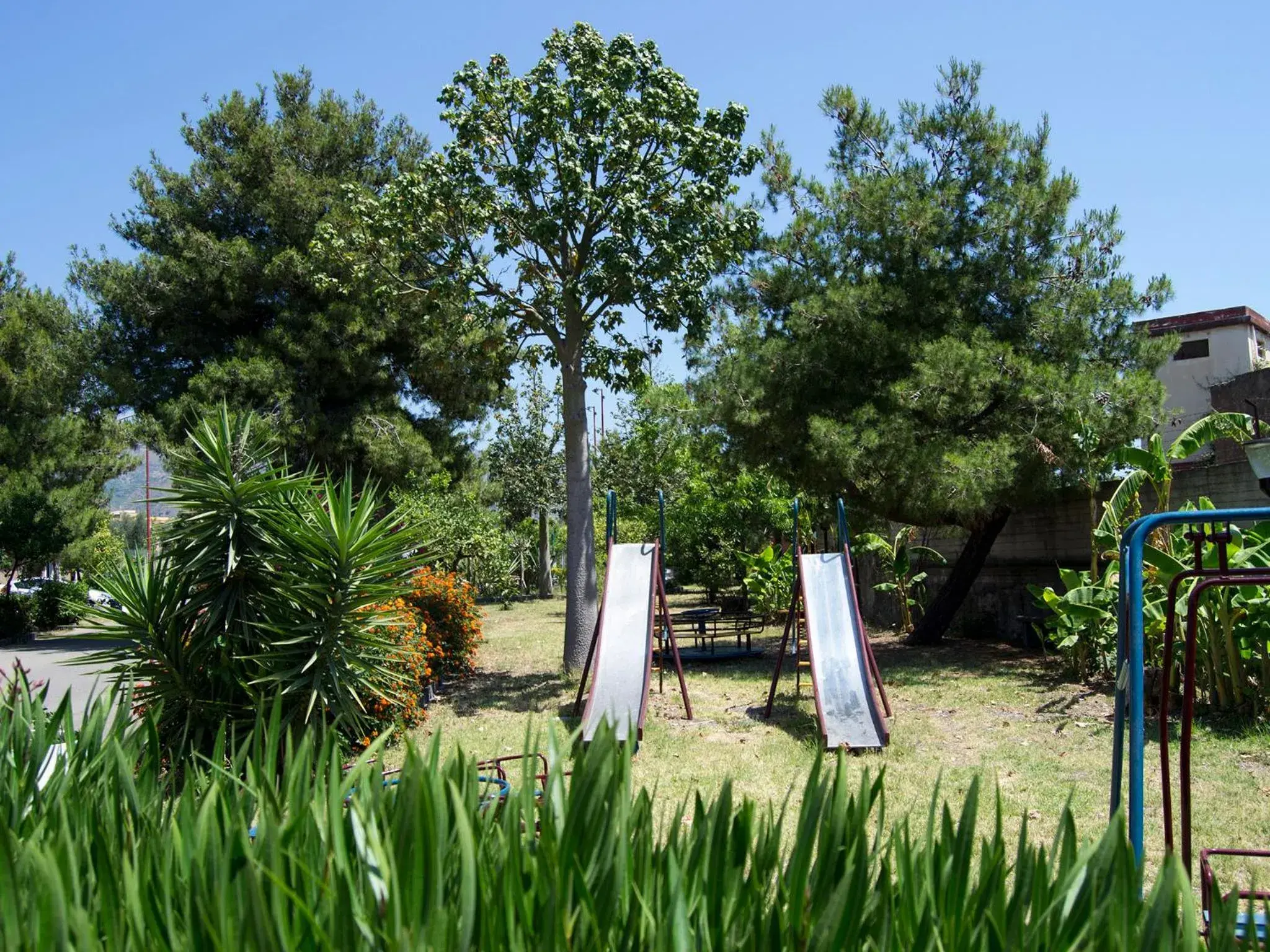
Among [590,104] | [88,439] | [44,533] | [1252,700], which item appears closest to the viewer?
[1252,700]

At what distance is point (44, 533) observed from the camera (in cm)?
2589

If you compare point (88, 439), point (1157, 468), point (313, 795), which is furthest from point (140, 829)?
point (88, 439)

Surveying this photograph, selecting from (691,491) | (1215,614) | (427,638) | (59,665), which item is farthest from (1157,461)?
(59,665)

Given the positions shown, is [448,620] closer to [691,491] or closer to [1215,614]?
[1215,614]

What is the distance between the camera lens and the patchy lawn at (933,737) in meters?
6.46

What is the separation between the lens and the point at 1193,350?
2967 cm

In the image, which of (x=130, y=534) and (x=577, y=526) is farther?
(x=130, y=534)

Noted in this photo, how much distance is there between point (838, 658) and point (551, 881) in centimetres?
850

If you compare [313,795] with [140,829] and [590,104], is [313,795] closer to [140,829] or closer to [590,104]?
[140,829]

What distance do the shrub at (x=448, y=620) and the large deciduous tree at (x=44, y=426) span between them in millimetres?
16012

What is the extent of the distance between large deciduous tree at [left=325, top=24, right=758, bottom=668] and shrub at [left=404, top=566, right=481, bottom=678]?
50.0 inches

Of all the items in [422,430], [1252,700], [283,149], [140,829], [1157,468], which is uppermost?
[283,149]

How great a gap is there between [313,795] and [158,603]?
19.4 feet

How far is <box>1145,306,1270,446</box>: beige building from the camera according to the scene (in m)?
28.9
